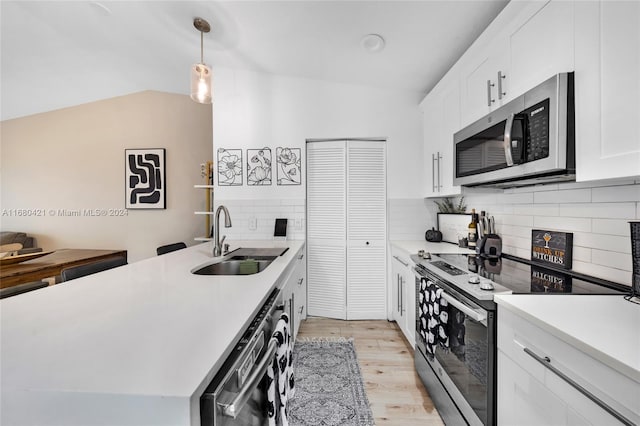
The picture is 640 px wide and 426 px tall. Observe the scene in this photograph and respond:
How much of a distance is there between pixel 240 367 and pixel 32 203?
5.41 meters

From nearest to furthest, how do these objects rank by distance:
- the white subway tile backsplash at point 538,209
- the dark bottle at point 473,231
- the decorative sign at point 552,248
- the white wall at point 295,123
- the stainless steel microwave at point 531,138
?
the stainless steel microwave at point 531,138, the decorative sign at point 552,248, the white subway tile backsplash at point 538,209, the dark bottle at point 473,231, the white wall at point 295,123

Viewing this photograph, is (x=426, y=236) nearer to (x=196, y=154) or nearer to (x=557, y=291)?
(x=557, y=291)

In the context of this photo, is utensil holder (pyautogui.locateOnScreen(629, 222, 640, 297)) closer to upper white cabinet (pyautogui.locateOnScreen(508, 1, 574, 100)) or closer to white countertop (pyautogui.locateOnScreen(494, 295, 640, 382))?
white countertop (pyautogui.locateOnScreen(494, 295, 640, 382))

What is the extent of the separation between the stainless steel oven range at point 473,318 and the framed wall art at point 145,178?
3.78 m

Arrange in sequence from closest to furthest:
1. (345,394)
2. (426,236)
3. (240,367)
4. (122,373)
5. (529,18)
A: (122,373), (240,367), (529,18), (345,394), (426,236)

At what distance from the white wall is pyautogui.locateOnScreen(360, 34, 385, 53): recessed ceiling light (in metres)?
0.70

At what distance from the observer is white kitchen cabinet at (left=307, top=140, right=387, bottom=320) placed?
3.04 meters

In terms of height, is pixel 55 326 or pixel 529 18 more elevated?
pixel 529 18

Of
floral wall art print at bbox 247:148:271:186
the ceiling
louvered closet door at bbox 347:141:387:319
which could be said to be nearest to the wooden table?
floral wall art print at bbox 247:148:271:186

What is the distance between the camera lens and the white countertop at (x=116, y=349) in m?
0.53

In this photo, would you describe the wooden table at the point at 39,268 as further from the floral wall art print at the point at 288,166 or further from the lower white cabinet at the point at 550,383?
the lower white cabinet at the point at 550,383

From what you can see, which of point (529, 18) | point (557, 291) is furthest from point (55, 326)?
point (529, 18)

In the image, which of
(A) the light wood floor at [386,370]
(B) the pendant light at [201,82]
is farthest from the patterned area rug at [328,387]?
(B) the pendant light at [201,82]

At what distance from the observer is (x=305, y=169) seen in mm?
3035
